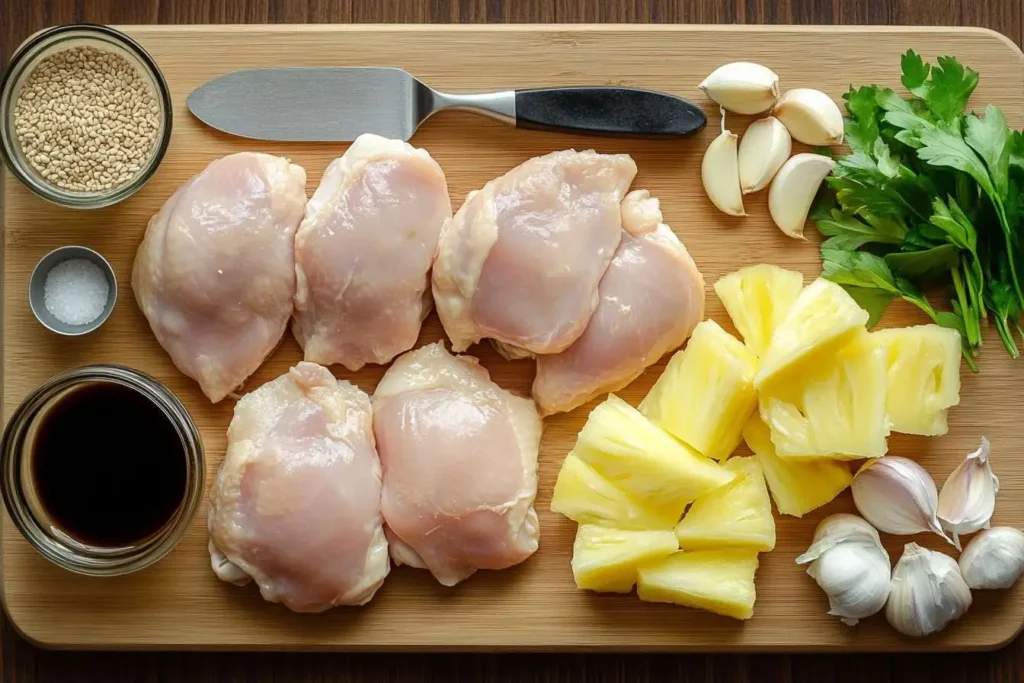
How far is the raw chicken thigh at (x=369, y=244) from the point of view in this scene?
6.47 feet

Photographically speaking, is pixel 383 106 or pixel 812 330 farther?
pixel 383 106

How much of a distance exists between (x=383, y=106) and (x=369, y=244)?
311 millimetres

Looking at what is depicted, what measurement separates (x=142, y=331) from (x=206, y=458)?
30cm

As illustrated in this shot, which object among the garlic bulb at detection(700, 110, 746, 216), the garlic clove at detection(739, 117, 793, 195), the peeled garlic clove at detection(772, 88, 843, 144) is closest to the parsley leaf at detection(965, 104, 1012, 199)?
the peeled garlic clove at detection(772, 88, 843, 144)

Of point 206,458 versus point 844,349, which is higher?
point 844,349

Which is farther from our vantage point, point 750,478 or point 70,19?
point 70,19

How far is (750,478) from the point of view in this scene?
1.99m

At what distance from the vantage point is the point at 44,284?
2053mm

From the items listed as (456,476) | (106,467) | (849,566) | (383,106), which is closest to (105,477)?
(106,467)

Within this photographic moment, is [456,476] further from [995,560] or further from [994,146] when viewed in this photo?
[994,146]

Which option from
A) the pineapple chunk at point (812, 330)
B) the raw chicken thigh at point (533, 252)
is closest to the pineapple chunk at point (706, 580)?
the pineapple chunk at point (812, 330)

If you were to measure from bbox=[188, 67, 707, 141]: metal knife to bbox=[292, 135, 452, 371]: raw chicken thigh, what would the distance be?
85 millimetres

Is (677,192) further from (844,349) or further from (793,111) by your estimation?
(844,349)

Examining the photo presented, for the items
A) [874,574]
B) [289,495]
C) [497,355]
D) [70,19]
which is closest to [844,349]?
[874,574]
